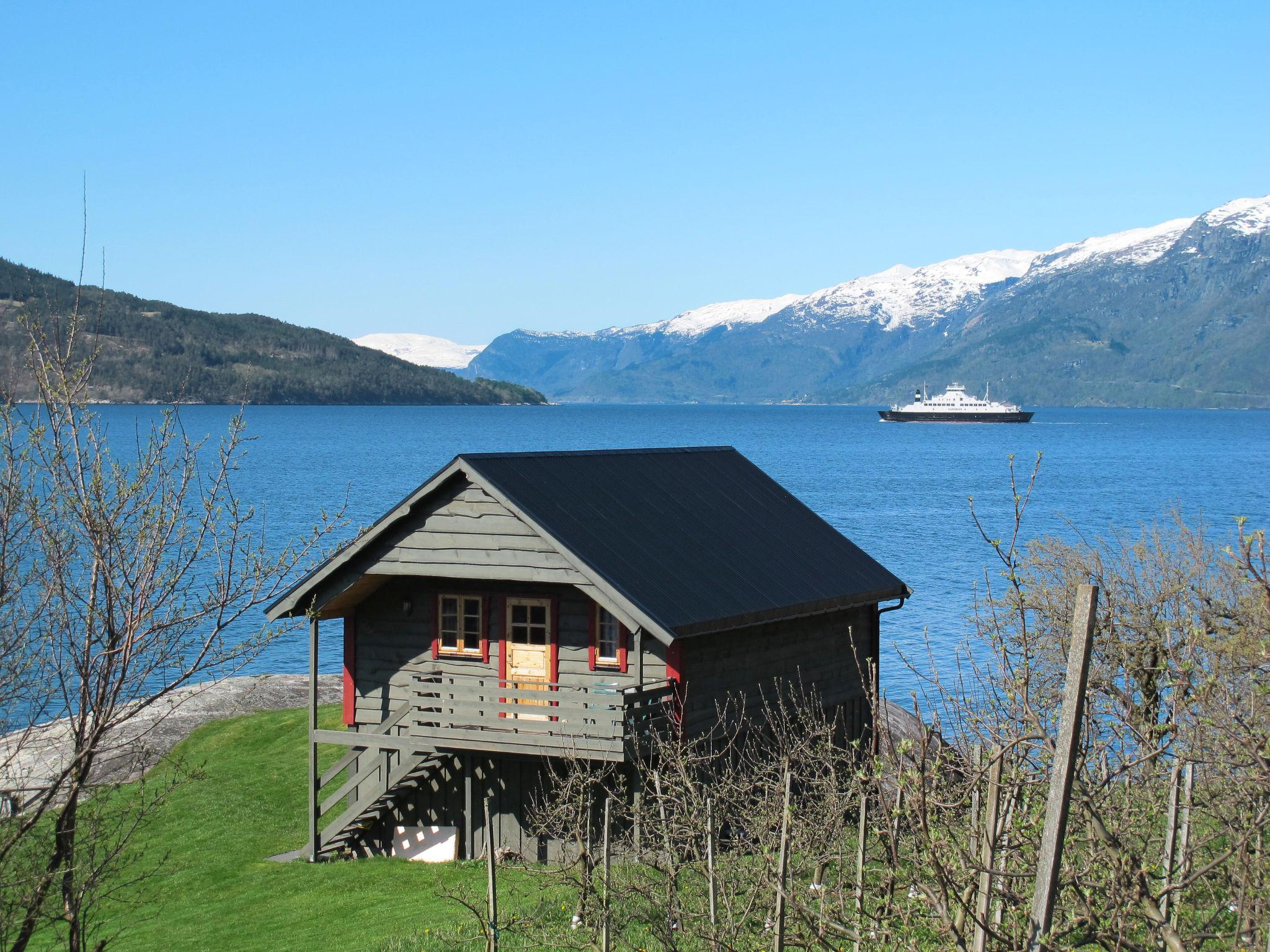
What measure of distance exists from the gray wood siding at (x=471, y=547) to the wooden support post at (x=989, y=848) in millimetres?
13206

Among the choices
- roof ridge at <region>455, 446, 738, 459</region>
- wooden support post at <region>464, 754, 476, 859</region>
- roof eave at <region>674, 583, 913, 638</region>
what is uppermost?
roof ridge at <region>455, 446, 738, 459</region>

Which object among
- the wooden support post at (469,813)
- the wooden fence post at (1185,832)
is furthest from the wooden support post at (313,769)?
the wooden fence post at (1185,832)

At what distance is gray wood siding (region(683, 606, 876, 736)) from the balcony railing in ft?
2.59

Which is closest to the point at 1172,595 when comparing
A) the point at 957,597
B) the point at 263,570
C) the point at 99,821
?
the point at 263,570

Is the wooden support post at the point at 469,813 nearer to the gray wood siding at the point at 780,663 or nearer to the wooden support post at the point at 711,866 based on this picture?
the gray wood siding at the point at 780,663

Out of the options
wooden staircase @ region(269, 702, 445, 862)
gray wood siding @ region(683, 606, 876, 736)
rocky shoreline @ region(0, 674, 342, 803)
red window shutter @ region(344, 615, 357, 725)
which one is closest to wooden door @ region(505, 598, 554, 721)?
wooden staircase @ region(269, 702, 445, 862)

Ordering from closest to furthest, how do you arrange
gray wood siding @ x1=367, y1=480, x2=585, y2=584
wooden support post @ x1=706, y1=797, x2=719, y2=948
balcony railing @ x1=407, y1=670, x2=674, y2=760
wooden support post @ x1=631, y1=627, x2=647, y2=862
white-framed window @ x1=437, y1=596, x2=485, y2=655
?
1. wooden support post @ x1=706, y1=797, x2=719, y2=948
2. wooden support post @ x1=631, y1=627, x2=647, y2=862
3. balcony railing @ x1=407, y1=670, x2=674, y2=760
4. gray wood siding @ x1=367, y1=480, x2=585, y2=584
5. white-framed window @ x1=437, y1=596, x2=485, y2=655

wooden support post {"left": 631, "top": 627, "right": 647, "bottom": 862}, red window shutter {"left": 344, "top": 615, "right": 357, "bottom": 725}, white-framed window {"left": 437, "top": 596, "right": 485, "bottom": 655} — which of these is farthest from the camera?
red window shutter {"left": 344, "top": 615, "right": 357, "bottom": 725}

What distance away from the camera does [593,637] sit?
21.9 m

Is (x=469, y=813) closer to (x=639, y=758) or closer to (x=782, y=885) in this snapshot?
(x=639, y=758)

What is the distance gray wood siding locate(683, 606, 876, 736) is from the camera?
69.6ft

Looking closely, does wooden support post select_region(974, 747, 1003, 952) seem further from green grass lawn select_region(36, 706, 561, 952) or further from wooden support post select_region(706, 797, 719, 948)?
green grass lawn select_region(36, 706, 561, 952)

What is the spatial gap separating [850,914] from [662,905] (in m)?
2.56

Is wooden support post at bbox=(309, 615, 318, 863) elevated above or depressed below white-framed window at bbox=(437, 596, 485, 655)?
below
